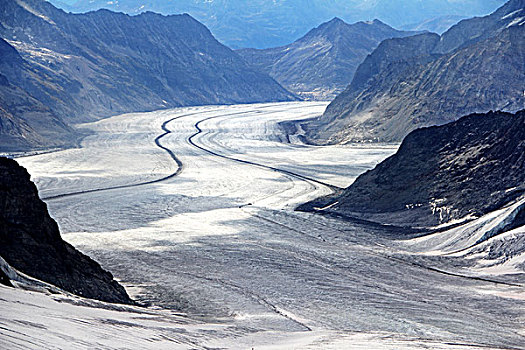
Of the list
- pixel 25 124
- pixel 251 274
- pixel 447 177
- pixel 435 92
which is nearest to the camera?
pixel 251 274

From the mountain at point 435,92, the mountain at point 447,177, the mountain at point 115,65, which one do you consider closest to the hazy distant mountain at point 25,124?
the mountain at point 115,65

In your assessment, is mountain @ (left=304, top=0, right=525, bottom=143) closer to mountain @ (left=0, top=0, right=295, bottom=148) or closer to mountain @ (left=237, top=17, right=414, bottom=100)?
mountain @ (left=0, top=0, right=295, bottom=148)

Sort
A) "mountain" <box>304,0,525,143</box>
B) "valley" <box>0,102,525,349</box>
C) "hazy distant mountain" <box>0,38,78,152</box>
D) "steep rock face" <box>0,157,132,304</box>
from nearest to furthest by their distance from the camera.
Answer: "valley" <box>0,102,525,349</box>, "steep rock face" <box>0,157,132,304</box>, "hazy distant mountain" <box>0,38,78,152</box>, "mountain" <box>304,0,525,143</box>

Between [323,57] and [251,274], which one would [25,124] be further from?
[323,57]

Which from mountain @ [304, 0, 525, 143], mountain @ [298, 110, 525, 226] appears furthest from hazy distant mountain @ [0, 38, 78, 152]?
mountain @ [298, 110, 525, 226]

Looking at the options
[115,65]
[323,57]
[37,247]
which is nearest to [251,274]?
[37,247]

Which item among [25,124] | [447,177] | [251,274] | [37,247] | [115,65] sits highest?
[115,65]
